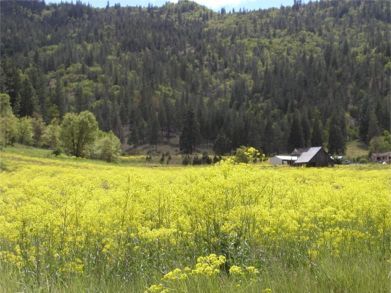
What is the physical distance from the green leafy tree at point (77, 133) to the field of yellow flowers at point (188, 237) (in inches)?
2803

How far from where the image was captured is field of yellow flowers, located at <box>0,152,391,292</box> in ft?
22.2

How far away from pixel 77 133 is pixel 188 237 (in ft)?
242

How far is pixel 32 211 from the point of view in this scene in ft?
28.6

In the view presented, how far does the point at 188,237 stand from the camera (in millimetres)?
8523

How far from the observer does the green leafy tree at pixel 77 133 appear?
79.4m

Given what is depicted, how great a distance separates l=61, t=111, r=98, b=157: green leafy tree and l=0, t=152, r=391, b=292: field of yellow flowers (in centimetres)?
7121

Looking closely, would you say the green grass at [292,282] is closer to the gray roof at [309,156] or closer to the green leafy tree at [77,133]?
the gray roof at [309,156]

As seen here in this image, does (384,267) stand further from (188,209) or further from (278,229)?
(188,209)

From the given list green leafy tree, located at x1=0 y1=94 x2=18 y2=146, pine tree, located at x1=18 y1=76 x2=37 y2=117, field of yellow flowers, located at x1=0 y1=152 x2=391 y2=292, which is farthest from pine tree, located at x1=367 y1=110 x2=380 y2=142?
field of yellow flowers, located at x1=0 y1=152 x2=391 y2=292

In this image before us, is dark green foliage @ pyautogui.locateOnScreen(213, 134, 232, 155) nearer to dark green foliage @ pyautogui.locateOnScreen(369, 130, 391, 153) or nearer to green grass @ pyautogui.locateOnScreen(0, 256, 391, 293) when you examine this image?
dark green foliage @ pyautogui.locateOnScreen(369, 130, 391, 153)

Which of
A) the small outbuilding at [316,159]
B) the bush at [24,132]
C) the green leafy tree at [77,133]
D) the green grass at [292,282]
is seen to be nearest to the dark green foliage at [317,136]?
the small outbuilding at [316,159]

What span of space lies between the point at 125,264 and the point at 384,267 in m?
3.83

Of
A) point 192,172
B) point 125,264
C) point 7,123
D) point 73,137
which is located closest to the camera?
point 125,264

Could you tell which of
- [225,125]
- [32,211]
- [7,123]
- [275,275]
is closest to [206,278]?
[275,275]
